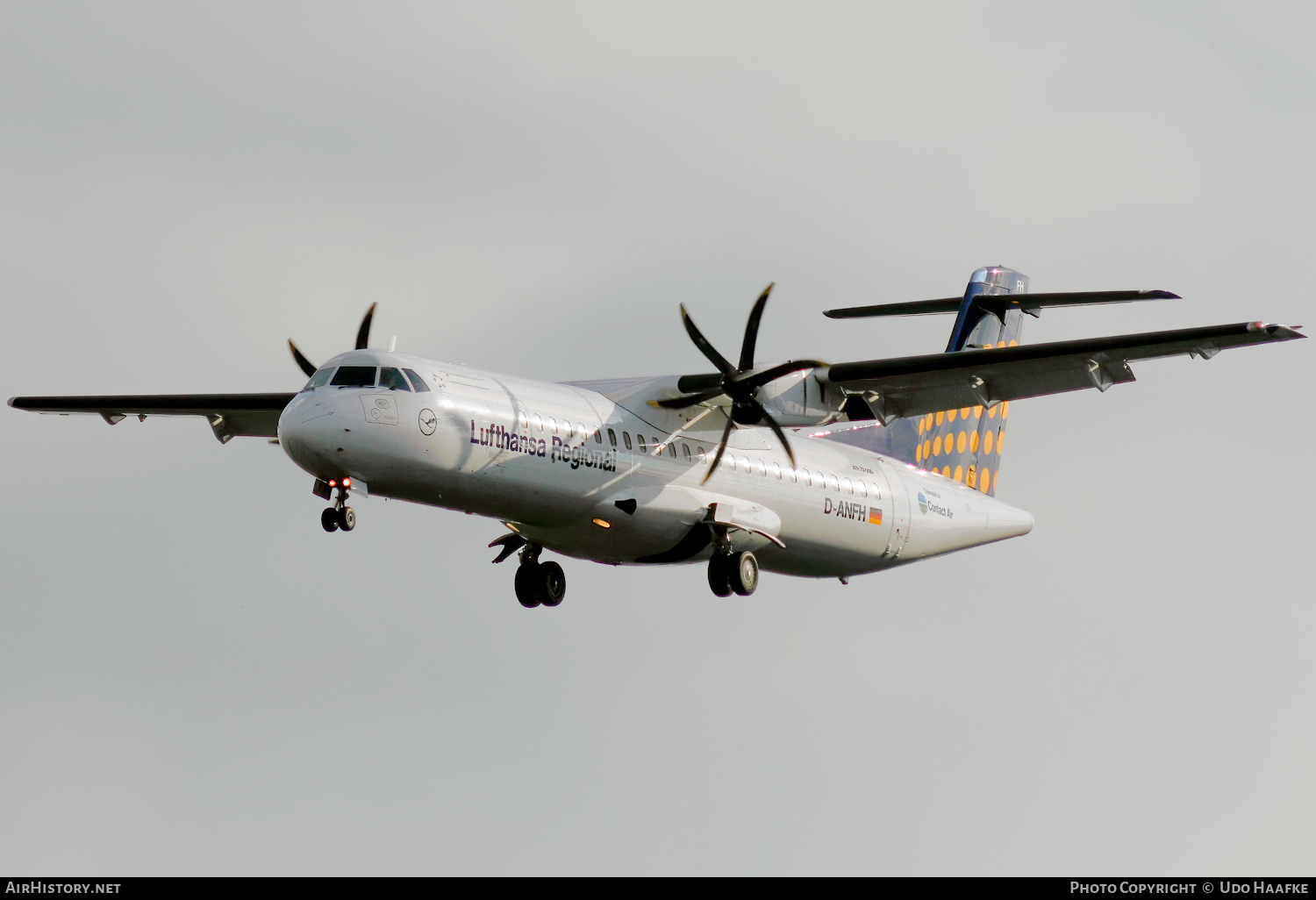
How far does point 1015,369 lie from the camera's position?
2470 cm

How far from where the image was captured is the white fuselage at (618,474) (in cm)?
2133

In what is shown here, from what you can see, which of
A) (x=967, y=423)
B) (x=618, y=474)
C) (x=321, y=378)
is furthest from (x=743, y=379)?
(x=967, y=423)

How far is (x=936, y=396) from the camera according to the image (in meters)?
26.1

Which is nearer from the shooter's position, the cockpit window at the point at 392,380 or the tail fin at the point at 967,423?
the cockpit window at the point at 392,380

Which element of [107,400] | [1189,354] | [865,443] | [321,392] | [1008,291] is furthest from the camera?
[1008,291]

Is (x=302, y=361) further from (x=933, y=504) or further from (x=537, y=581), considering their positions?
(x=933, y=504)

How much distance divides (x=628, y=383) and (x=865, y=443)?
6262 mm

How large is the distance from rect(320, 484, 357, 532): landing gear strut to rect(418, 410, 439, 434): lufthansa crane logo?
1.27 m

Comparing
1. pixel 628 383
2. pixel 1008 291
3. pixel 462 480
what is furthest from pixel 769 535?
pixel 1008 291

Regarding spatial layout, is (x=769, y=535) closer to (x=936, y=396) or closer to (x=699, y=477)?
(x=699, y=477)

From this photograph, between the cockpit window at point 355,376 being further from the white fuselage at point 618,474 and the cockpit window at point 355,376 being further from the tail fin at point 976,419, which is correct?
the tail fin at point 976,419

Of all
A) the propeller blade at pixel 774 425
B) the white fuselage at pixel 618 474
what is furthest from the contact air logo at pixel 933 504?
the propeller blade at pixel 774 425

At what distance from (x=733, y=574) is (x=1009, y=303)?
8905 millimetres

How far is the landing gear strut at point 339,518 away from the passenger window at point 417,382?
5.36ft
